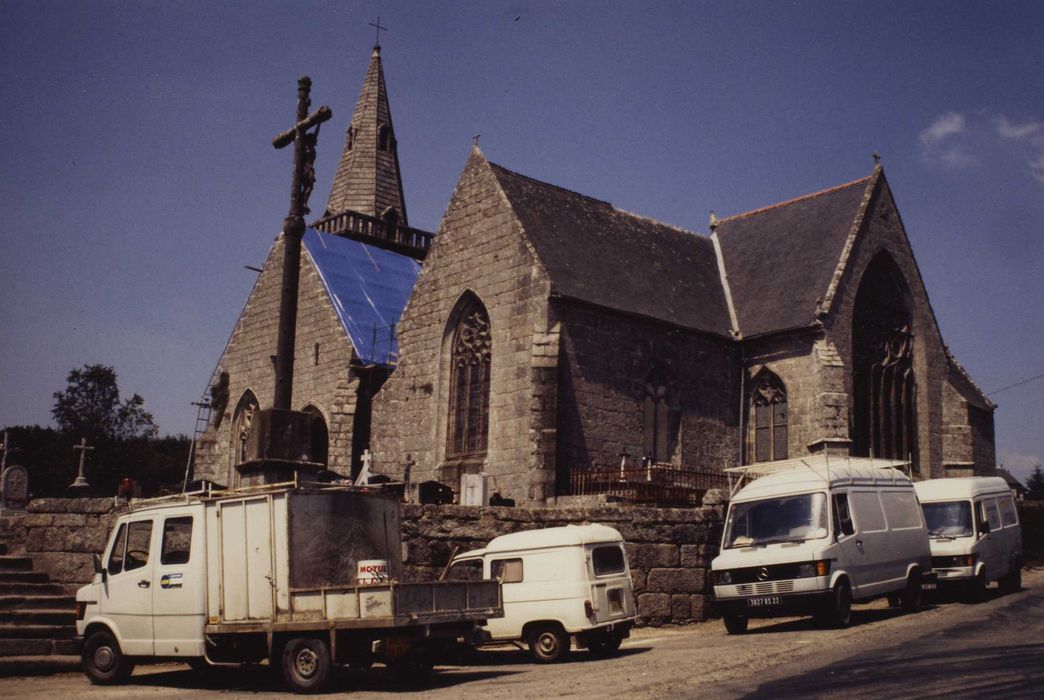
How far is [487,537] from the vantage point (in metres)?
17.1

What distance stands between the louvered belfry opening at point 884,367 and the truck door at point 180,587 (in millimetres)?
21217

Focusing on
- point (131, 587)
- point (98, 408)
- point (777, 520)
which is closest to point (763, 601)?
point (777, 520)

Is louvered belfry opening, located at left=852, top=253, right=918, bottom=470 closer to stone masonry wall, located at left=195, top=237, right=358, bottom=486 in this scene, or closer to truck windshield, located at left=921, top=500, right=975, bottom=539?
truck windshield, located at left=921, top=500, right=975, bottom=539

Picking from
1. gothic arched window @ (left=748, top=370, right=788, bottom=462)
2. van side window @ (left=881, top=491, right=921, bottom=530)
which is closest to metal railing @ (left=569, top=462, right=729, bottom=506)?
gothic arched window @ (left=748, top=370, right=788, bottom=462)

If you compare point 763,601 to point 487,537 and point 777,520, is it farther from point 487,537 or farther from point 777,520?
point 487,537

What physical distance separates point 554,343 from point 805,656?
13.2 meters

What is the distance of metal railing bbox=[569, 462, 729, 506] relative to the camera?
842 inches

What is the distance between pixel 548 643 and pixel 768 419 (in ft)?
54.1

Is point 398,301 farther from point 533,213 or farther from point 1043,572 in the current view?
point 1043,572

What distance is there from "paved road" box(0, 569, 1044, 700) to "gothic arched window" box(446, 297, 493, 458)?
1124 centimetres

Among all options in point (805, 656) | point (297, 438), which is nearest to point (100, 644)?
point (297, 438)

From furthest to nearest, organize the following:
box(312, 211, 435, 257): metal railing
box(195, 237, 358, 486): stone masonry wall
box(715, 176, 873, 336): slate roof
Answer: box(312, 211, 435, 257): metal railing < box(195, 237, 358, 486): stone masonry wall < box(715, 176, 873, 336): slate roof

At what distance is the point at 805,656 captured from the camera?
12.4 metres

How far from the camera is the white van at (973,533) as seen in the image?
18984 mm
